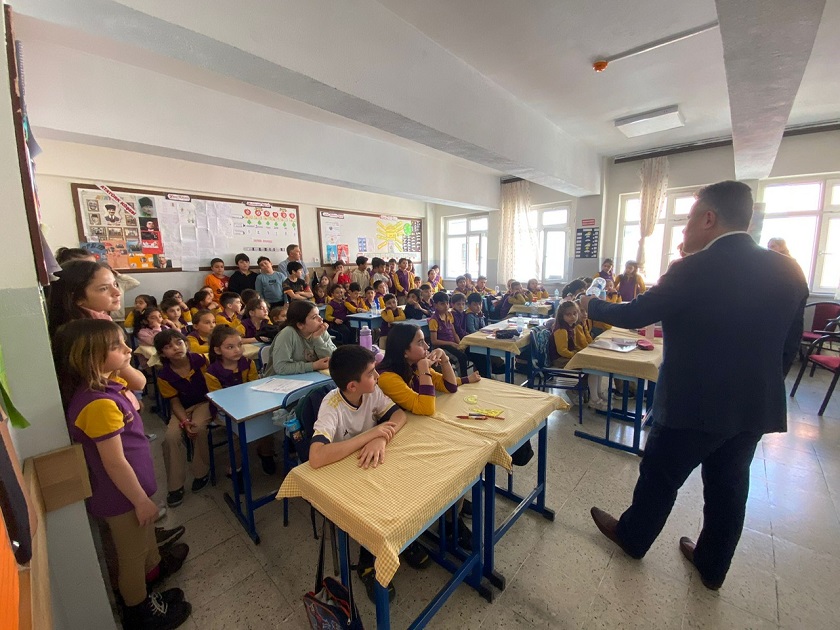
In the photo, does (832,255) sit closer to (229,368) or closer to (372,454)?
(372,454)

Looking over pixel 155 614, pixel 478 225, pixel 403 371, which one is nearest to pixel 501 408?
pixel 403 371

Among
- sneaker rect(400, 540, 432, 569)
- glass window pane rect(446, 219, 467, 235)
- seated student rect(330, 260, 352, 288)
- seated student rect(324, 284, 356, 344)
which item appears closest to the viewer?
sneaker rect(400, 540, 432, 569)

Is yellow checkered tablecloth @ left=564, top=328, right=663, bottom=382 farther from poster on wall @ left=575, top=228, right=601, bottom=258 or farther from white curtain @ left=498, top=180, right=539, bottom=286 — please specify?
white curtain @ left=498, top=180, right=539, bottom=286

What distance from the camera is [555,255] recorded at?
788 cm

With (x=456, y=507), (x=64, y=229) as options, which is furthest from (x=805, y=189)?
(x=64, y=229)

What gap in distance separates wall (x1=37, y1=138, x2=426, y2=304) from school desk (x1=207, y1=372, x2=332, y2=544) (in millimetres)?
4166

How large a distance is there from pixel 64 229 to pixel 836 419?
27.4 feet

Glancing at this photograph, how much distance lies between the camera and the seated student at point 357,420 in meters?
1.28

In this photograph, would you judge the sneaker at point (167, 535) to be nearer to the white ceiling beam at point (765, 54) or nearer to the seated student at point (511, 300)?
the white ceiling beam at point (765, 54)

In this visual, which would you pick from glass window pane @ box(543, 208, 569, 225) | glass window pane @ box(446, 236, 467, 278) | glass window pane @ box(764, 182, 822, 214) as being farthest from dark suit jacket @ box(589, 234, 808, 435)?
glass window pane @ box(446, 236, 467, 278)

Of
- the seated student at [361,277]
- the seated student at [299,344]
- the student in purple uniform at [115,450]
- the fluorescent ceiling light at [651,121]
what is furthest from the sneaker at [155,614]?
the fluorescent ceiling light at [651,121]

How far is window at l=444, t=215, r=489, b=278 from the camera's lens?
899 cm

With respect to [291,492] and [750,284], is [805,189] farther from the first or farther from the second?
[291,492]

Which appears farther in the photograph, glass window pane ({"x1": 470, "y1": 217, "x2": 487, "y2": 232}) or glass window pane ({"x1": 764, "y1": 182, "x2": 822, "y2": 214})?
glass window pane ({"x1": 470, "y1": 217, "x2": 487, "y2": 232})
